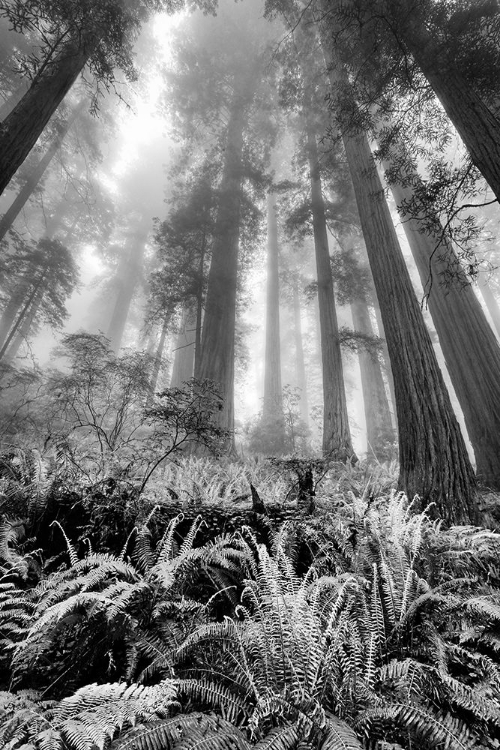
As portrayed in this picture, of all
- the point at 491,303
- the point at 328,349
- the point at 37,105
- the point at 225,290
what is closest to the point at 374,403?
the point at 328,349

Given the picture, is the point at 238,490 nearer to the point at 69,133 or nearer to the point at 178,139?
the point at 178,139

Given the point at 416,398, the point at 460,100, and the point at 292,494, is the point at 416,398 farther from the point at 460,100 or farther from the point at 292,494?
the point at 460,100

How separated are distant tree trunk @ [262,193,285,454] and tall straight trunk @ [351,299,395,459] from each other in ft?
10.9

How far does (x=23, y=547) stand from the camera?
7.10ft

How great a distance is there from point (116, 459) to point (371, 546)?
3.04 m

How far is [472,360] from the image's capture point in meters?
6.00

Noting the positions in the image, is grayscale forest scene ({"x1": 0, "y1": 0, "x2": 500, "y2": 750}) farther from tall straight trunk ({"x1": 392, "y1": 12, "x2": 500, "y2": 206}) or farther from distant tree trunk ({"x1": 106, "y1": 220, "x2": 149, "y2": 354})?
distant tree trunk ({"x1": 106, "y1": 220, "x2": 149, "y2": 354})

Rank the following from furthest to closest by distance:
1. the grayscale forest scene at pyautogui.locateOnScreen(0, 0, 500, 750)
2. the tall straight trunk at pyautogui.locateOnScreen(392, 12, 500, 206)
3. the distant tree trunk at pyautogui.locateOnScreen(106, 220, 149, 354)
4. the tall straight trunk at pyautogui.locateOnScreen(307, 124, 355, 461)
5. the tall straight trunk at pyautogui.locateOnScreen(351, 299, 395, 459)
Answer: the distant tree trunk at pyautogui.locateOnScreen(106, 220, 149, 354), the tall straight trunk at pyautogui.locateOnScreen(351, 299, 395, 459), the tall straight trunk at pyautogui.locateOnScreen(307, 124, 355, 461), the tall straight trunk at pyautogui.locateOnScreen(392, 12, 500, 206), the grayscale forest scene at pyautogui.locateOnScreen(0, 0, 500, 750)

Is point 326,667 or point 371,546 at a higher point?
point 371,546

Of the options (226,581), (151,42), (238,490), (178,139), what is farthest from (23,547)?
(151,42)

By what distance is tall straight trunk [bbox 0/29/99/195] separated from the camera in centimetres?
466

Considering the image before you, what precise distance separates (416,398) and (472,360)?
2.83m

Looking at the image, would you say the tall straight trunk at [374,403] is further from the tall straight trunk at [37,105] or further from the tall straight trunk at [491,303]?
the tall straight trunk at [491,303]

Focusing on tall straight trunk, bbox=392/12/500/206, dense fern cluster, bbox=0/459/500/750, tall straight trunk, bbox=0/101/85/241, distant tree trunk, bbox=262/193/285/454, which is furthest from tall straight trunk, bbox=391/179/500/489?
tall straight trunk, bbox=0/101/85/241
